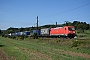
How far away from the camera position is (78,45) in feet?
81.8

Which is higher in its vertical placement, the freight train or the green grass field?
the freight train

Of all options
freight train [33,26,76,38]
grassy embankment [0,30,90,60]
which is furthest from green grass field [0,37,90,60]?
freight train [33,26,76,38]

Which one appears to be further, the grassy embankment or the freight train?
the freight train

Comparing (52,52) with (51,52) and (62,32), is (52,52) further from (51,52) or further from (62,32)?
(62,32)

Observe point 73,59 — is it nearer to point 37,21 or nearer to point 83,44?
point 83,44

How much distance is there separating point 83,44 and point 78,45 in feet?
2.98

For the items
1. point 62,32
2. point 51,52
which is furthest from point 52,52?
point 62,32

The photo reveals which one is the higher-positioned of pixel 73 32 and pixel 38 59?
pixel 73 32

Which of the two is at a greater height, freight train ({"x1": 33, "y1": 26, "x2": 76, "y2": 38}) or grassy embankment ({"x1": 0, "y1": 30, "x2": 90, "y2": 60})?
freight train ({"x1": 33, "y1": 26, "x2": 76, "y2": 38})

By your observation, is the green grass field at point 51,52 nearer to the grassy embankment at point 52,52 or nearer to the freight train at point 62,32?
the grassy embankment at point 52,52

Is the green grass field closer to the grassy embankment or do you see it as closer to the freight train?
the grassy embankment

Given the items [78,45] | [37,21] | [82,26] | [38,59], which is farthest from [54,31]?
[82,26]

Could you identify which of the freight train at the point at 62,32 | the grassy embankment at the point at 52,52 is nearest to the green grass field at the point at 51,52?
the grassy embankment at the point at 52,52

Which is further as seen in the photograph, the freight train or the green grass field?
the freight train
